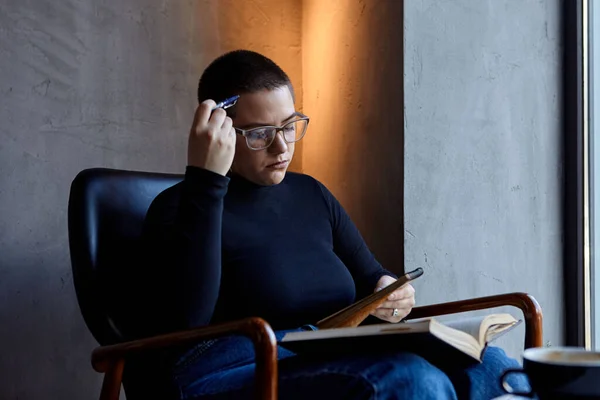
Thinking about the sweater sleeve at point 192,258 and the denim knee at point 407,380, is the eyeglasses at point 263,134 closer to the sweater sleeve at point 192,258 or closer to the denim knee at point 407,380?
the sweater sleeve at point 192,258

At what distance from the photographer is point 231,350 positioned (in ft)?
3.79

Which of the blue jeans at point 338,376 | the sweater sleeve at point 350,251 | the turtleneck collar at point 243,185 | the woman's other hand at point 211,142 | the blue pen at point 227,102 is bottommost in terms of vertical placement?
the blue jeans at point 338,376

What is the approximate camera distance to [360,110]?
1995 millimetres

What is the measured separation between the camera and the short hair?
1362 millimetres

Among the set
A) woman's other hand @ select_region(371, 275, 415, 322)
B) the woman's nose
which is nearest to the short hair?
the woman's nose

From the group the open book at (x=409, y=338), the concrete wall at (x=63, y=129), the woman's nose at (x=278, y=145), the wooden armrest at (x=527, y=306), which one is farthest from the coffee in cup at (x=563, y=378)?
the concrete wall at (x=63, y=129)

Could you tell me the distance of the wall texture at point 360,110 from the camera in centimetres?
182

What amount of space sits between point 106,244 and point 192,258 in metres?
0.29

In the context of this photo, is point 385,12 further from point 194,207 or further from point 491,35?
point 194,207

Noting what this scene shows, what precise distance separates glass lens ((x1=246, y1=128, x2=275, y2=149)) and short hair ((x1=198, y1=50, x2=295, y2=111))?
0.07 metres

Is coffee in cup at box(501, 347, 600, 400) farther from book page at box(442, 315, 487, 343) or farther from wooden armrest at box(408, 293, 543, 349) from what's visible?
wooden armrest at box(408, 293, 543, 349)

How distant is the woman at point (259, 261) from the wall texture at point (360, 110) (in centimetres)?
35

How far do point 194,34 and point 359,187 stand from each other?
2.25 feet

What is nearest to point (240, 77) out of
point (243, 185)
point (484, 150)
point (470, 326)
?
point (243, 185)
